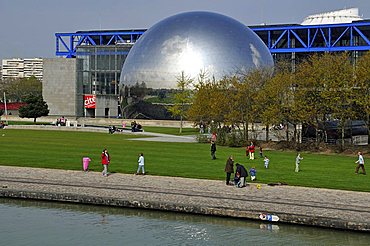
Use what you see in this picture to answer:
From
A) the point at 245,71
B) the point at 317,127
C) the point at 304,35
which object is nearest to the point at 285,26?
the point at 304,35

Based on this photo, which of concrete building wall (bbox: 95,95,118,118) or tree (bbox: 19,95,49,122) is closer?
tree (bbox: 19,95,49,122)

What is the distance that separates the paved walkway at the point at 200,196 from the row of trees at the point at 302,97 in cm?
1998

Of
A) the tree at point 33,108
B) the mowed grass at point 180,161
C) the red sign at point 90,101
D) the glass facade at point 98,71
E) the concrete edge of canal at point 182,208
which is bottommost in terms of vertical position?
the concrete edge of canal at point 182,208

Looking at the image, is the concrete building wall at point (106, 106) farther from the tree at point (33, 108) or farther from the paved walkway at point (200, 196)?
the paved walkway at point (200, 196)

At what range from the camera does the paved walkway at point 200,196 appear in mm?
→ 21438

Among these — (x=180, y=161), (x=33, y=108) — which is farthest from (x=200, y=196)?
(x=33, y=108)

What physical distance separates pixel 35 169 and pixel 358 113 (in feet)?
78.2

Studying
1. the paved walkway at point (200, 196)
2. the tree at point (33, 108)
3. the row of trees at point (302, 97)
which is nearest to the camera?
the paved walkway at point (200, 196)

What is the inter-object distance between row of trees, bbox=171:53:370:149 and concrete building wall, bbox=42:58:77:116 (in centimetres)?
5954

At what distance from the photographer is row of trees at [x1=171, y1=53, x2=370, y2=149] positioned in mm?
45422

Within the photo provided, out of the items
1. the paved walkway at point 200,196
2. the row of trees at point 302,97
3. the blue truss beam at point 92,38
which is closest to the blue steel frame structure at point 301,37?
the blue truss beam at point 92,38

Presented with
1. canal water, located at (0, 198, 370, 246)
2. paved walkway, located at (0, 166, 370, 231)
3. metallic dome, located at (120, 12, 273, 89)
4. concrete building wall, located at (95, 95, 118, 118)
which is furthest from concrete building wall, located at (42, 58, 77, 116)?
canal water, located at (0, 198, 370, 246)

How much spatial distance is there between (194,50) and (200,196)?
58405 millimetres

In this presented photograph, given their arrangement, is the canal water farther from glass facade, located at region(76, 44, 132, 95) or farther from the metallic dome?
glass facade, located at region(76, 44, 132, 95)
